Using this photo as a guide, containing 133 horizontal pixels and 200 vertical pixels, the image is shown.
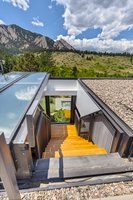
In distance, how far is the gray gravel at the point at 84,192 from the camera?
68.2 inches

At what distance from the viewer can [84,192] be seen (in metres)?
1.81

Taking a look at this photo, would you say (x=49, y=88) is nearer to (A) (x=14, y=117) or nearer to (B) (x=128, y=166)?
(A) (x=14, y=117)

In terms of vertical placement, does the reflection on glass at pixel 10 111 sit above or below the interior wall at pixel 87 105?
above

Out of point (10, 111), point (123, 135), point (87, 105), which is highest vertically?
point (10, 111)

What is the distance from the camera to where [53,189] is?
184 cm

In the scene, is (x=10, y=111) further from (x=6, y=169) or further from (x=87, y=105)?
(x=87, y=105)

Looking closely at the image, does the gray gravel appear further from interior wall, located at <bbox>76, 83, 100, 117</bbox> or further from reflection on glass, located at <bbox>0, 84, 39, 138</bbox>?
interior wall, located at <bbox>76, 83, 100, 117</bbox>

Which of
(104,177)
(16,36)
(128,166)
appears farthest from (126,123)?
(16,36)

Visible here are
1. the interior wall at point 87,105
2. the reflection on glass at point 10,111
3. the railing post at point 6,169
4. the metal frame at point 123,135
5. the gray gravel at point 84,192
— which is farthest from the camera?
the interior wall at point 87,105

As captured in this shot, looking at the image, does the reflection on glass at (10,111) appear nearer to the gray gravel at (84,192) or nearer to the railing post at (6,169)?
the railing post at (6,169)

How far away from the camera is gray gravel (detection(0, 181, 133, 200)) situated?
5.69 feet

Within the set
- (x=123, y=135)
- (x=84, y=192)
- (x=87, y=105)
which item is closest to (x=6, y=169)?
(x=84, y=192)

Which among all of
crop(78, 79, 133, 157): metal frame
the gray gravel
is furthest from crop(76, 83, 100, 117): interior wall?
the gray gravel

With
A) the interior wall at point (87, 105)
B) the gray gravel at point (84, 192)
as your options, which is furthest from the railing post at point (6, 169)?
the interior wall at point (87, 105)
